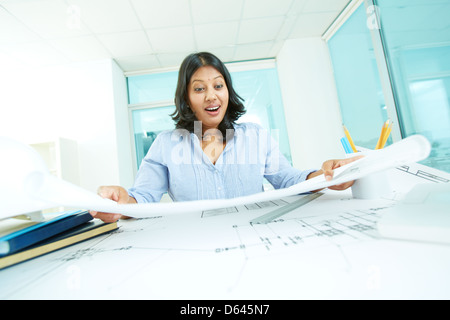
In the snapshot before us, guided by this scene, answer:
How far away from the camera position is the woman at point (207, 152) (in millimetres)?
856

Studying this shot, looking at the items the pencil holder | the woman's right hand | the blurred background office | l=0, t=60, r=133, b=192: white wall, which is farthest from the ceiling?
the pencil holder

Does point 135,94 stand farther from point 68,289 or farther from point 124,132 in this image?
point 68,289

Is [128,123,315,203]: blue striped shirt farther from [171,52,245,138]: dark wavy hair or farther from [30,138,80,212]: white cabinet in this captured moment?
[30,138,80,212]: white cabinet

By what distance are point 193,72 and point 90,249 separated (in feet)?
2.62

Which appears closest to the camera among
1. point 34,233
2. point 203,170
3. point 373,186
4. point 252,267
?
point 252,267

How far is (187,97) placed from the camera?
1.00m

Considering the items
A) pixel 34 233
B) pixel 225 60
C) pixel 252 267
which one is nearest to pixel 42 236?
pixel 34 233

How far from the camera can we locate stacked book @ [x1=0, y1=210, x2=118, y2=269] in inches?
10.6

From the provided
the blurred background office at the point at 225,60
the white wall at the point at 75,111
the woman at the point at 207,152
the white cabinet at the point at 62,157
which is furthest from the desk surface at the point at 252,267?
the white wall at the point at 75,111

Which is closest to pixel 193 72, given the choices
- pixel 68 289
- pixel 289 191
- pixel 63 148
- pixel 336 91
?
pixel 289 191

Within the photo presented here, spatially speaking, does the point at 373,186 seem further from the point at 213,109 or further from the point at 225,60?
the point at 225,60

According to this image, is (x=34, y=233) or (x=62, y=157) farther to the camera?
(x=62, y=157)

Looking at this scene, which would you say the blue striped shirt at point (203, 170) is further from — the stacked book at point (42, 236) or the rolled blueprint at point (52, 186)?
the rolled blueprint at point (52, 186)

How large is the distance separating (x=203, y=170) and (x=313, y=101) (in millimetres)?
2089
